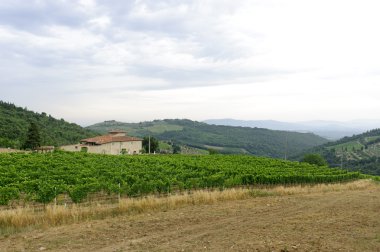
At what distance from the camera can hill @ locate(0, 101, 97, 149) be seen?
215ft

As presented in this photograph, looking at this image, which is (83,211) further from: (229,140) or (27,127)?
(229,140)

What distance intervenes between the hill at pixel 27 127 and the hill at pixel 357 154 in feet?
227

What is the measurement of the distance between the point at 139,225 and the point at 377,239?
693 centimetres

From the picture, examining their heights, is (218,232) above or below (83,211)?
below

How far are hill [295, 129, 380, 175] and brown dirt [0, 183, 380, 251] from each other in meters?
82.4

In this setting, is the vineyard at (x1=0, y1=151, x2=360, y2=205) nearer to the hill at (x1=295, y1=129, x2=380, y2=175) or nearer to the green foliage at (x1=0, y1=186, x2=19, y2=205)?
the green foliage at (x1=0, y1=186, x2=19, y2=205)

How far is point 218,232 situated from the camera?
32.8ft

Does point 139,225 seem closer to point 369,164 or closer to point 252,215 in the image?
point 252,215

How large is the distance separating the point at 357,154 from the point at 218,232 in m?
127

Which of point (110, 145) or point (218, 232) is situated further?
point (110, 145)

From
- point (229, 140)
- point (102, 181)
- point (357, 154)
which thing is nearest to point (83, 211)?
point (102, 181)

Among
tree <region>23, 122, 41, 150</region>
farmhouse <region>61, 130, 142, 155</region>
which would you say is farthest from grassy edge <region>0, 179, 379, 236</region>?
farmhouse <region>61, 130, 142, 155</region>

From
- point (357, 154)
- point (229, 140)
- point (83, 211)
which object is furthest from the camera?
point (229, 140)

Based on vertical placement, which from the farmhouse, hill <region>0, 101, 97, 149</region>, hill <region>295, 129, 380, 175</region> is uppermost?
hill <region>0, 101, 97, 149</region>
